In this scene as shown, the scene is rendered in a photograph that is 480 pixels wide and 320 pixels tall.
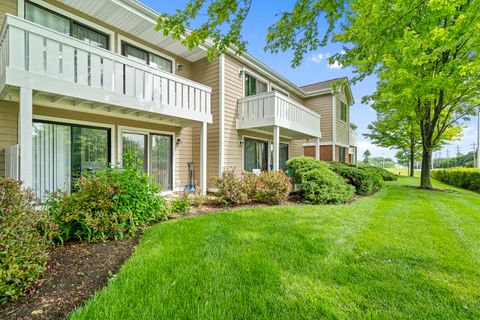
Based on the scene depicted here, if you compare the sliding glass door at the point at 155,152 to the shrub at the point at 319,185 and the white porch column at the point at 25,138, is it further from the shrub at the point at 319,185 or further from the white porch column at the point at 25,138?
the shrub at the point at 319,185

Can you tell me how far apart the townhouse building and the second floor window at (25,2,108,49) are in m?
0.02

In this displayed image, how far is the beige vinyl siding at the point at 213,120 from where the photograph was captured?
9047 mm

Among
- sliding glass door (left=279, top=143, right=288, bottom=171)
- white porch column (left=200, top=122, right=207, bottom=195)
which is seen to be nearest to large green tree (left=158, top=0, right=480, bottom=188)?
white porch column (left=200, top=122, right=207, bottom=195)

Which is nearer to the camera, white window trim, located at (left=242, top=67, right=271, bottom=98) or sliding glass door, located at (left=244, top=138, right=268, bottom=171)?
white window trim, located at (left=242, top=67, right=271, bottom=98)

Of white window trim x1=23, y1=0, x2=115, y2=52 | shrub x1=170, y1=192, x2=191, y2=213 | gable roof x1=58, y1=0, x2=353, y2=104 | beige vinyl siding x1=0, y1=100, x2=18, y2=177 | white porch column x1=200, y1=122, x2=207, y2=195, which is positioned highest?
gable roof x1=58, y1=0, x2=353, y2=104

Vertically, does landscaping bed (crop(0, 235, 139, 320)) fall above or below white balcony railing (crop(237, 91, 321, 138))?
below

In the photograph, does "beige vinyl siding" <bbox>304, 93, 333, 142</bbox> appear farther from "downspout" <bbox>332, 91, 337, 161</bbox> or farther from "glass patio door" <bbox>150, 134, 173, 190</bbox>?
"glass patio door" <bbox>150, 134, 173, 190</bbox>

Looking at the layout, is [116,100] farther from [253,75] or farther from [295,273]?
[253,75]

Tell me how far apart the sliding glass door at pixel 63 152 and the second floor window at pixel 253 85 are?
20.2 feet

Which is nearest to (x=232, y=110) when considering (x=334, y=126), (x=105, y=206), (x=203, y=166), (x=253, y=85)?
(x=253, y=85)

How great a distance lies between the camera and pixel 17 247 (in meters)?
2.31

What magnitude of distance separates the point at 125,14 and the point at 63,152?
4256 mm

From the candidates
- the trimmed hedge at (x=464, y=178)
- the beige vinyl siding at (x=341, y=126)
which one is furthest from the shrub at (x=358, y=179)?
the trimmed hedge at (x=464, y=178)

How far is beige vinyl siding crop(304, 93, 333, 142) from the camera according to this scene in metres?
14.8
